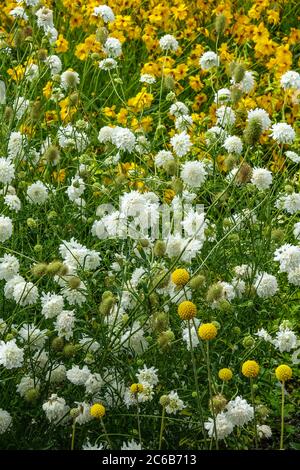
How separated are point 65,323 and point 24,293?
0.15 metres

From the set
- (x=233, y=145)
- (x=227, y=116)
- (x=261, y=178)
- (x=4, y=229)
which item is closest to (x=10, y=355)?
(x=4, y=229)

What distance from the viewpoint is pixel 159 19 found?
4.84 metres

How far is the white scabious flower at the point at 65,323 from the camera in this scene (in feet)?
8.48

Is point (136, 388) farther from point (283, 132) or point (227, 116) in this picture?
point (227, 116)

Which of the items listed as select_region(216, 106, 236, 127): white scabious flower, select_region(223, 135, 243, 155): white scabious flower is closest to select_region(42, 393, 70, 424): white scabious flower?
select_region(223, 135, 243, 155): white scabious flower

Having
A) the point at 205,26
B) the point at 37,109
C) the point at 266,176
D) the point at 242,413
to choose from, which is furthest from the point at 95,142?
the point at 242,413

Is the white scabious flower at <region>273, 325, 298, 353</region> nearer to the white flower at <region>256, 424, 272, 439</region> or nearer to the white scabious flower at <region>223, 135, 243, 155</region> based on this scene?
the white flower at <region>256, 424, 272, 439</region>

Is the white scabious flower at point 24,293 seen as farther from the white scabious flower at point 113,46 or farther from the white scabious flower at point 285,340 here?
the white scabious flower at point 113,46

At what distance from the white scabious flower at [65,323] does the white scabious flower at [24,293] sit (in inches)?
4.2

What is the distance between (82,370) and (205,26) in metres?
3.14

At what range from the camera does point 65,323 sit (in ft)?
8.48

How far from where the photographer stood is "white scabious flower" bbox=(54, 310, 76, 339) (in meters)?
2.58

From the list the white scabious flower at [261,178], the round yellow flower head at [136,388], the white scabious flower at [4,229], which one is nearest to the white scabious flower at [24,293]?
the white scabious flower at [4,229]

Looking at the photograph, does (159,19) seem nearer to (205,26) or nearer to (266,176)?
(205,26)
